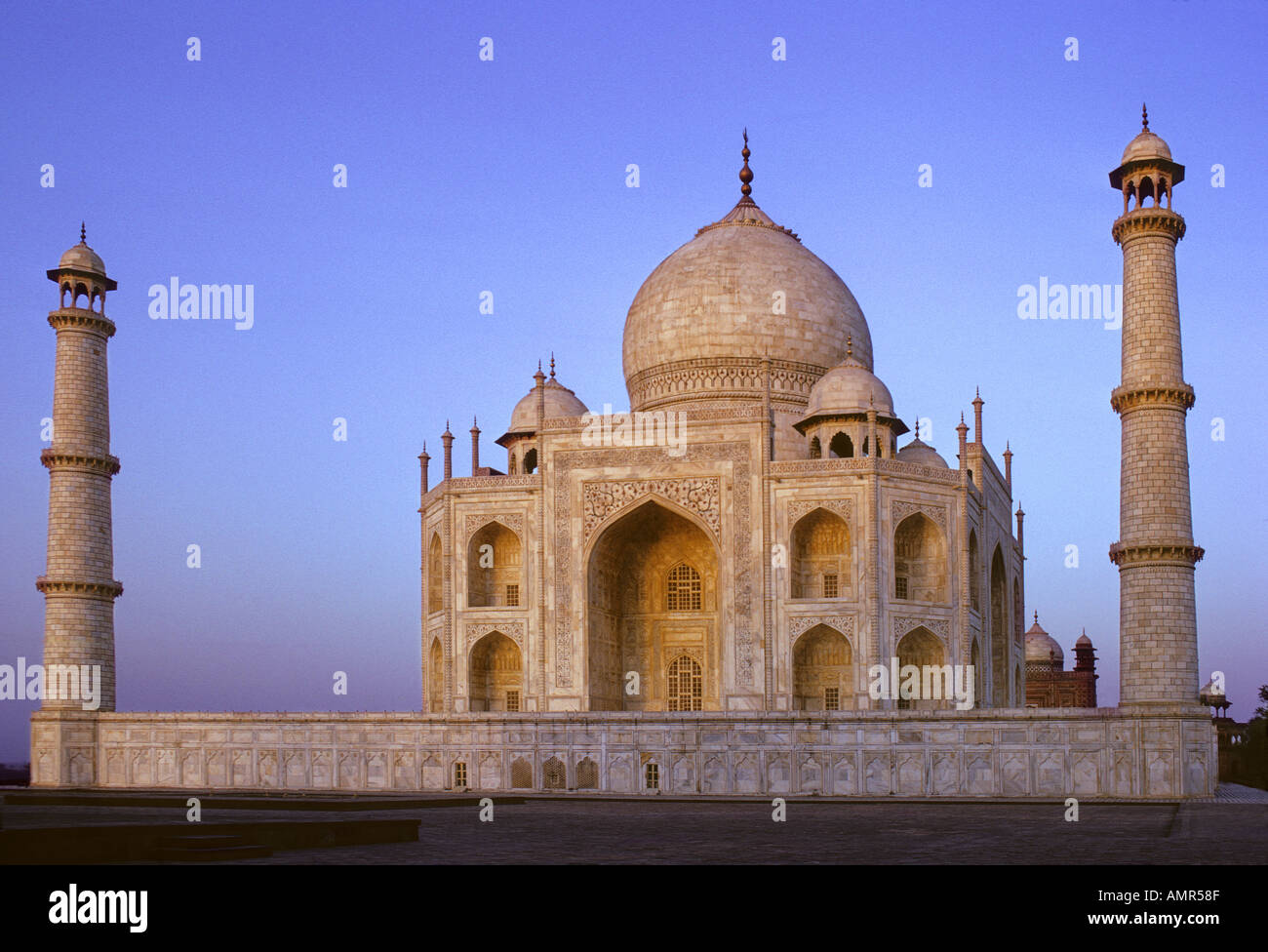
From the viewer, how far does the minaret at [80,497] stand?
29.6m

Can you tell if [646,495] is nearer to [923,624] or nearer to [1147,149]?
[923,624]

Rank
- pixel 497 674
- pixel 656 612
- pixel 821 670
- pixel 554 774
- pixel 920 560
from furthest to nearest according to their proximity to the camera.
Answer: pixel 656 612 < pixel 497 674 < pixel 920 560 < pixel 821 670 < pixel 554 774

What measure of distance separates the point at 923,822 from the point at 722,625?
1565cm

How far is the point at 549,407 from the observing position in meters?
36.9

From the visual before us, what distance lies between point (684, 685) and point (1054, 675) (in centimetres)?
2222

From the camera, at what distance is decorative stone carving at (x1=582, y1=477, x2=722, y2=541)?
3216 cm

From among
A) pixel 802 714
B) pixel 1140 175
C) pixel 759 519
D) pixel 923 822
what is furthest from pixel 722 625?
pixel 923 822

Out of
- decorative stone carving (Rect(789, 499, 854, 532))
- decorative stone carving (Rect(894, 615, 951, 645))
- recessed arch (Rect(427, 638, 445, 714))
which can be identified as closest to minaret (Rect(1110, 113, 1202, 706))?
decorative stone carving (Rect(894, 615, 951, 645))

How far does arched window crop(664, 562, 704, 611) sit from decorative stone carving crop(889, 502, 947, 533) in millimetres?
5424

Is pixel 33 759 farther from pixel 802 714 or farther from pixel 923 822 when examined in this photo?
pixel 923 822

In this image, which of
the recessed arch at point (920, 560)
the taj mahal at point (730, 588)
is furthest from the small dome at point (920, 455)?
the recessed arch at point (920, 560)

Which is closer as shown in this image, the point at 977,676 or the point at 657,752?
the point at 657,752

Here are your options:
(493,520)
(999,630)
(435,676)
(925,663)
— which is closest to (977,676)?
(925,663)
